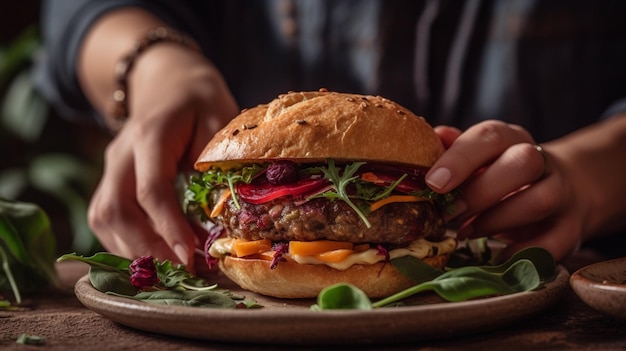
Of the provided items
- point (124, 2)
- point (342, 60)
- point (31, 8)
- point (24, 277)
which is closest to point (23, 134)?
point (31, 8)

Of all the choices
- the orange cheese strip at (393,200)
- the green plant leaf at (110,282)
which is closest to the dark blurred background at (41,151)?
the green plant leaf at (110,282)

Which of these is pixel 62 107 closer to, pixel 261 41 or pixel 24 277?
pixel 261 41

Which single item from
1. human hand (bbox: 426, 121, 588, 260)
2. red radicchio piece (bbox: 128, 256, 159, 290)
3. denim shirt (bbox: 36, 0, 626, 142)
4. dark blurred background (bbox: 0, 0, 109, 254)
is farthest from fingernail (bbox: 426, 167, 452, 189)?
dark blurred background (bbox: 0, 0, 109, 254)

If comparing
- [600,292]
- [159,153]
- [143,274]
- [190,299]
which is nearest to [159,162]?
[159,153]

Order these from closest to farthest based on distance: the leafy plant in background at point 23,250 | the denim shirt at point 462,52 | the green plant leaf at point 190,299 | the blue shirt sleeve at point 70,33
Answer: the green plant leaf at point 190,299 < the leafy plant in background at point 23,250 < the denim shirt at point 462,52 < the blue shirt sleeve at point 70,33

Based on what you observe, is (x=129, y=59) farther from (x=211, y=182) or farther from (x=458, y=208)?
(x=458, y=208)

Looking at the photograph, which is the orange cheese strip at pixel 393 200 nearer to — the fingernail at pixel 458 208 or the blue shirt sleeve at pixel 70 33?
the fingernail at pixel 458 208

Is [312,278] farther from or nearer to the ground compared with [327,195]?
nearer to the ground
